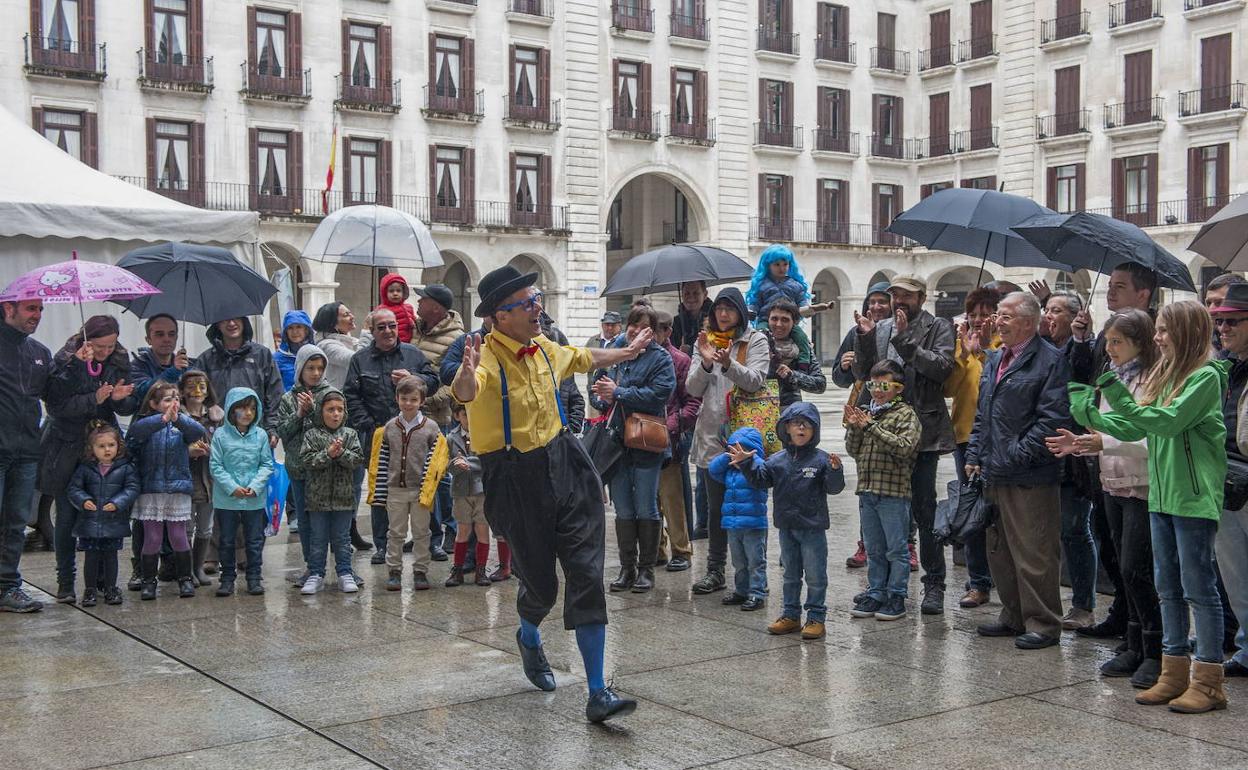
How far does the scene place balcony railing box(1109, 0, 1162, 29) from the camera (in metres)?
42.3

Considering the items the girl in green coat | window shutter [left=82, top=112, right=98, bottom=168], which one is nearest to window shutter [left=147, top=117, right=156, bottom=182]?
window shutter [left=82, top=112, right=98, bottom=168]

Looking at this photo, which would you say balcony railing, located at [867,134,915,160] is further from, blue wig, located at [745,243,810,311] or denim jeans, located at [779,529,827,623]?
denim jeans, located at [779,529,827,623]

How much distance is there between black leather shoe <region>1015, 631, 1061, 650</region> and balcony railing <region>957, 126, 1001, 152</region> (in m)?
42.1

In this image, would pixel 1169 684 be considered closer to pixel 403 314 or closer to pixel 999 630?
pixel 999 630

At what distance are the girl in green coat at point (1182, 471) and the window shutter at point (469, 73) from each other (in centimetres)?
3464

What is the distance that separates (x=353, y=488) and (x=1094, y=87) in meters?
40.3

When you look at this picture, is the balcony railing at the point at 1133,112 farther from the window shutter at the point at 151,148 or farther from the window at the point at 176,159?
the window shutter at the point at 151,148

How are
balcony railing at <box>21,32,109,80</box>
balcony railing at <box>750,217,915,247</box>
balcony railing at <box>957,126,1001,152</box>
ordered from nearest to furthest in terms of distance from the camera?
balcony railing at <box>21,32,109,80</box> → balcony railing at <box>750,217,915,247</box> → balcony railing at <box>957,126,1001,152</box>

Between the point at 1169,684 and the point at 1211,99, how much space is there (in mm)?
39719

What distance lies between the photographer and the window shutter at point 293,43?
36312mm

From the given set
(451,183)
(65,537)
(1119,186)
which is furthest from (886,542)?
(1119,186)

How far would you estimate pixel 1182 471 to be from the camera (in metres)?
5.78

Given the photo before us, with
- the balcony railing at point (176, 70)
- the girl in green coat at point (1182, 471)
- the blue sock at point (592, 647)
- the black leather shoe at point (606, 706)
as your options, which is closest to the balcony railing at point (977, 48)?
the balcony railing at point (176, 70)

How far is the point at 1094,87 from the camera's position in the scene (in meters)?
43.8
